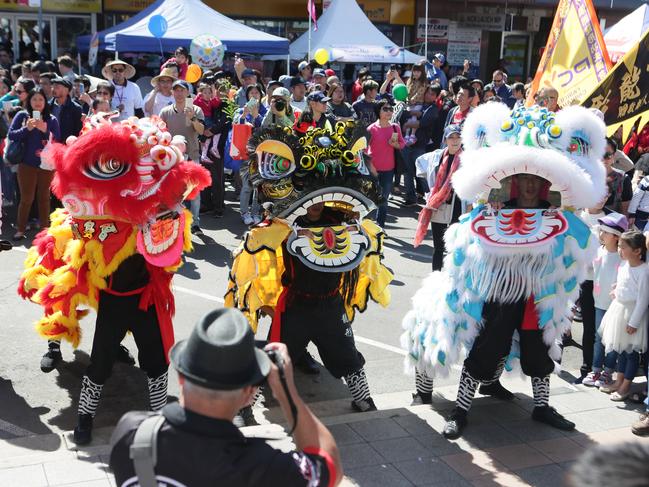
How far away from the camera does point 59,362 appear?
6223 millimetres

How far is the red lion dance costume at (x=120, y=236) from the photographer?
489 cm

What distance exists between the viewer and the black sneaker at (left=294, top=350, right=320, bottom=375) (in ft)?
20.6

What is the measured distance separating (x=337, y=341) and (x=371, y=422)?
572mm

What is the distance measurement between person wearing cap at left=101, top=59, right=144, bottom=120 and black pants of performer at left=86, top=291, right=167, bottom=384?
7.56 meters

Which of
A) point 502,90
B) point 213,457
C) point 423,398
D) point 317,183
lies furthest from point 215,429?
point 502,90

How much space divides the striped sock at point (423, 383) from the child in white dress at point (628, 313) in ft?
4.36

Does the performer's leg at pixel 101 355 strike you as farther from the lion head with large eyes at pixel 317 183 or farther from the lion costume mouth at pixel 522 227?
the lion costume mouth at pixel 522 227

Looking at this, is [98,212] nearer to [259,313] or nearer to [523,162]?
[259,313]

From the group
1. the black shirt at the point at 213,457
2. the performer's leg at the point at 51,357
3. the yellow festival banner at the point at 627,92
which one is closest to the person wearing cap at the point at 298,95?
the yellow festival banner at the point at 627,92

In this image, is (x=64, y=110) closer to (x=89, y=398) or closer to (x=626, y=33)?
(x=89, y=398)

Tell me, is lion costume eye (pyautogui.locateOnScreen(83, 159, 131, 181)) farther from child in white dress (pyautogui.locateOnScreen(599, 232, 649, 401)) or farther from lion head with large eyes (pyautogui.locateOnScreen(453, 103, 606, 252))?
child in white dress (pyautogui.locateOnScreen(599, 232, 649, 401))

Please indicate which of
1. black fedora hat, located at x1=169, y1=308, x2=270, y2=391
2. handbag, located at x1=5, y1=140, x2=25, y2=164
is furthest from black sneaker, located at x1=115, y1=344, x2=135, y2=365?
handbag, located at x1=5, y1=140, x2=25, y2=164

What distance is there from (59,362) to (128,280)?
156 cm

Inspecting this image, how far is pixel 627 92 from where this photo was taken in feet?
24.4
